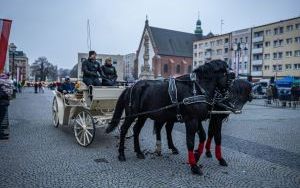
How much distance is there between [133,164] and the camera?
6551 mm

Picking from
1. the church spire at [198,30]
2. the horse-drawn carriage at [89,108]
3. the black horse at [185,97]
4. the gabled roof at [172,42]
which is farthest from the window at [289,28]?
the black horse at [185,97]

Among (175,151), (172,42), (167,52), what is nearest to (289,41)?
(167,52)

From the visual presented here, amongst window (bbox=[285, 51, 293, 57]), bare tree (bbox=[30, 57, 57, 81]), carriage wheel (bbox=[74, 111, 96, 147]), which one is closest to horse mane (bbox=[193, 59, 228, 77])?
carriage wheel (bbox=[74, 111, 96, 147])

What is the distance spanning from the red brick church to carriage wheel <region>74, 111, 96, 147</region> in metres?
73.1

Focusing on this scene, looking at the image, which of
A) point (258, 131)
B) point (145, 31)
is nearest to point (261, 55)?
point (145, 31)

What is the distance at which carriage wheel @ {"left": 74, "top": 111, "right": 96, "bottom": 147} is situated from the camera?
7926mm

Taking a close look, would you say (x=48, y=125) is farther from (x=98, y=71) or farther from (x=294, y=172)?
(x=294, y=172)

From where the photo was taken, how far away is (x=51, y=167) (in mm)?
6121

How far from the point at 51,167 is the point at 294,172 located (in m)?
4.60

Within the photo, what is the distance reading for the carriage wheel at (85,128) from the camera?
793 cm

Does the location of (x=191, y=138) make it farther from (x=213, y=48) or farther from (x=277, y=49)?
(x=213, y=48)

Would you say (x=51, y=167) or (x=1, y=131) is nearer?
(x=51, y=167)

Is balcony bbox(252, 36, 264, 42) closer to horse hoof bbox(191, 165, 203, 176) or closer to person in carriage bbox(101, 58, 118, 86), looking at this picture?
person in carriage bbox(101, 58, 118, 86)

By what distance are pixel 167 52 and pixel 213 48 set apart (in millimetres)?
12144
